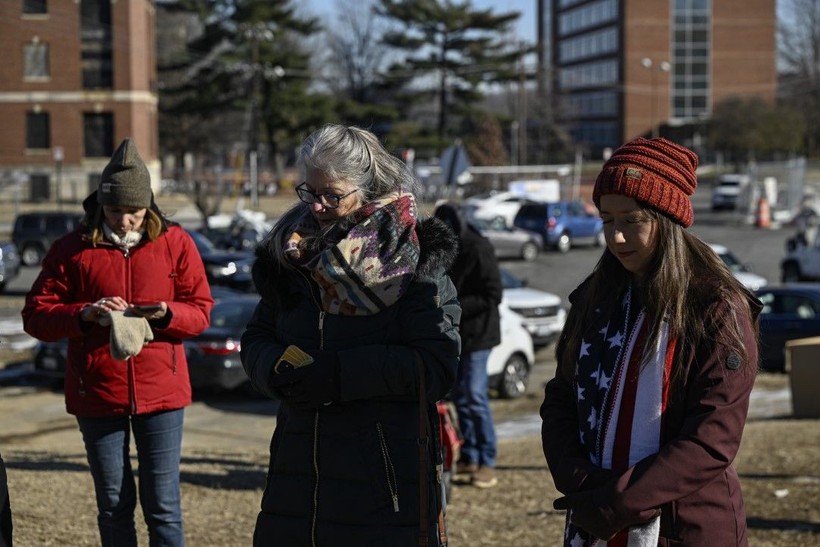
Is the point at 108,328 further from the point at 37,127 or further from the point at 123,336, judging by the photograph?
the point at 37,127

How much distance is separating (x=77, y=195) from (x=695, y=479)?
60.1m

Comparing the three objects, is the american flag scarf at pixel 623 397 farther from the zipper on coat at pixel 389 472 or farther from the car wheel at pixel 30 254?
the car wheel at pixel 30 254

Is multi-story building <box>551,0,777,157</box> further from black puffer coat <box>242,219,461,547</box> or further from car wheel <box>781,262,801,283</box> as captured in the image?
black puffer coat <box>242,219,461,547</box>

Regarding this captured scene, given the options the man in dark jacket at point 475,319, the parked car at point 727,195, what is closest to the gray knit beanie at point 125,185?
the man in dark jacket at point 475,319

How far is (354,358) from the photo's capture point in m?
3.25

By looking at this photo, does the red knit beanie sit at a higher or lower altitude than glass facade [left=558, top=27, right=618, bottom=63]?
lower

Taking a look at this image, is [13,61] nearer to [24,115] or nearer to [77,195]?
[24,115]

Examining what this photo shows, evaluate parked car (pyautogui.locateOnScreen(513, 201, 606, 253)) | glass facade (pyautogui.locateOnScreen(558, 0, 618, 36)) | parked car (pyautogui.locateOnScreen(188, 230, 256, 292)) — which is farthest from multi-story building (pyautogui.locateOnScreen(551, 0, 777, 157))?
parked car (pyautogui.locateOnScreen(188, 230, 256, 292))

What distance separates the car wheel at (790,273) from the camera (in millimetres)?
29891

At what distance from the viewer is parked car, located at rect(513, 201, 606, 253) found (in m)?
41.4

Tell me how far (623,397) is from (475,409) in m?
4.82

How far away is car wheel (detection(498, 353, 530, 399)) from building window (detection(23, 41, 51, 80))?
1933 inches

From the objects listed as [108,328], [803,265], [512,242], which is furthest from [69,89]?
[108,328]

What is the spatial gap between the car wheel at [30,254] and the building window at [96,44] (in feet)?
80.1
